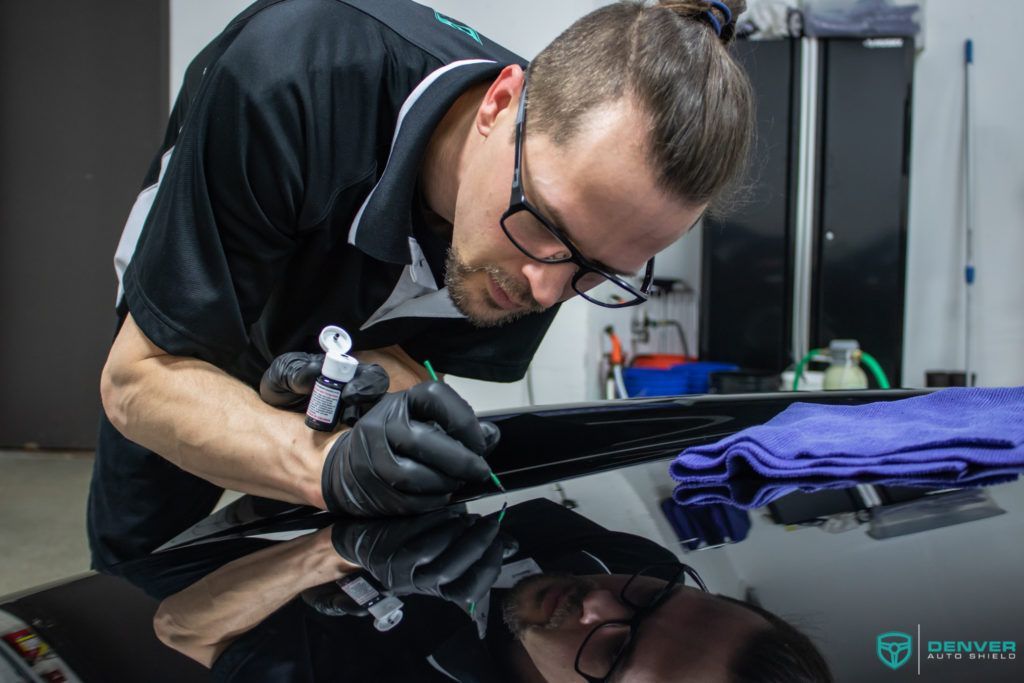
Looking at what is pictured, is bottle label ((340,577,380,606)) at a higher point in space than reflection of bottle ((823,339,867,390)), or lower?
higher

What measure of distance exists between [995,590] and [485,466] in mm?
463

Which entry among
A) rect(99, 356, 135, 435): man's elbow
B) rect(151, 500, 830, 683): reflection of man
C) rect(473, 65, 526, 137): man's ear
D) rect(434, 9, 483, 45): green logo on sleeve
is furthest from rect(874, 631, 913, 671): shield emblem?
rect(434, 9, 483, 45): green logo on sleeve

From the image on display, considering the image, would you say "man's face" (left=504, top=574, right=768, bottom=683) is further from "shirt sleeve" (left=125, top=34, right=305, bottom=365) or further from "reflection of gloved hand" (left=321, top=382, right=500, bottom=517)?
"shirt sleeve" (left=125, top=34, right=305, bottom=365)

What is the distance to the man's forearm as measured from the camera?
91 cm

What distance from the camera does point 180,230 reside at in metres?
0.95

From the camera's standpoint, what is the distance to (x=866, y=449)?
729 millimetres

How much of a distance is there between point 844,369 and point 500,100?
2857 mm

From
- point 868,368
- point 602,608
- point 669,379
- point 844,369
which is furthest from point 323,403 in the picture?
point 868,368

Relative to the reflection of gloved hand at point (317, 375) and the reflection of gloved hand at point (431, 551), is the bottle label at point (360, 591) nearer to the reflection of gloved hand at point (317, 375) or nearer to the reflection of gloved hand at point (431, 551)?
the reflection of gloved hand at point (431, 551)

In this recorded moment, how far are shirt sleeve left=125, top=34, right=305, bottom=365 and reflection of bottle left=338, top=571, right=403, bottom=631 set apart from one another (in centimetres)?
53

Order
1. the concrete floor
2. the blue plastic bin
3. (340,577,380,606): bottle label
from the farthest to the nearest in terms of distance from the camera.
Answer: the blue plastic bin
the concrete floor
(340,577,380,606): bottle label

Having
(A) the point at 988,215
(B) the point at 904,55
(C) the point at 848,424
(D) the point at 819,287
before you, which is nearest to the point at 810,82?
(B) the point at 904,55

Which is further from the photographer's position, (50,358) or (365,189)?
(50,358)

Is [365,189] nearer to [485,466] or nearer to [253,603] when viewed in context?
[485,466]
